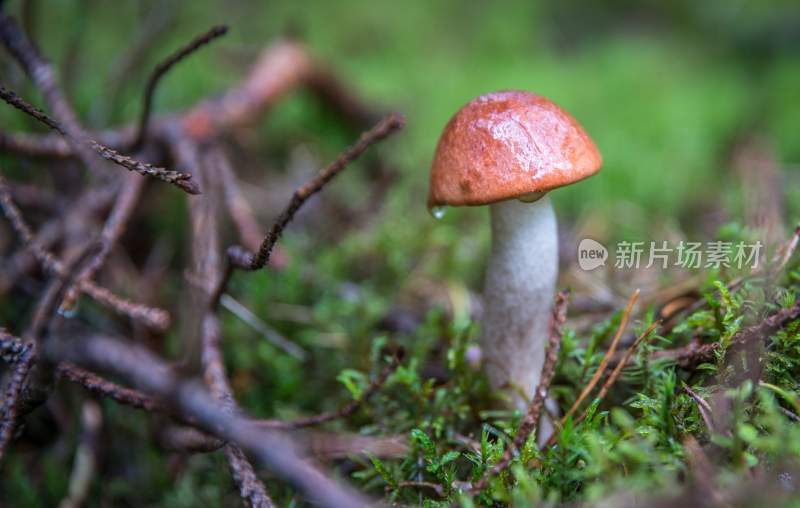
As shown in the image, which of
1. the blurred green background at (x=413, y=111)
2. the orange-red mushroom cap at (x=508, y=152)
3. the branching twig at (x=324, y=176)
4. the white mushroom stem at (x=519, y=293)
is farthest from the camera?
the blurred green background at (x=413, y=111)

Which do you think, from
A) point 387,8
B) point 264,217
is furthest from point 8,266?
point 387,8

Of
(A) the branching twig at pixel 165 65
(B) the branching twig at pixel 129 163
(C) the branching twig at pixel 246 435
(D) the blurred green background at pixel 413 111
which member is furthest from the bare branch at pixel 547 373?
(A) the branching twig at pixel 165 65

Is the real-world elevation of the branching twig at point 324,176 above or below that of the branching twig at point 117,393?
above

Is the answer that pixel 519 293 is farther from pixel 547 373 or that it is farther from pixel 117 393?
pixel 117 393

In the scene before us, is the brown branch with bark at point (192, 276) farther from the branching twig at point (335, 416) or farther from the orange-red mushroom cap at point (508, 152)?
the orange-red mushroom cap at point (508, 152)

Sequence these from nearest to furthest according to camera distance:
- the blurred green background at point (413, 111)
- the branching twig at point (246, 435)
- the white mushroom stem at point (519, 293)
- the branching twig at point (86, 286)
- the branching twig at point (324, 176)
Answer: the branching twig at point (246, 435)
the branching twig at point (324, 176)
the branching twig at point (86, 286)
the white mushroom stem at point (519, 293)
the blurred green background at point (413, 111)

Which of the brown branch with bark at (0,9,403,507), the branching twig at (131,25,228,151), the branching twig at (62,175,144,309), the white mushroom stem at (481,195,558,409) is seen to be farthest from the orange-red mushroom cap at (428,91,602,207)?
the branching twig at (62,175,144,309)
